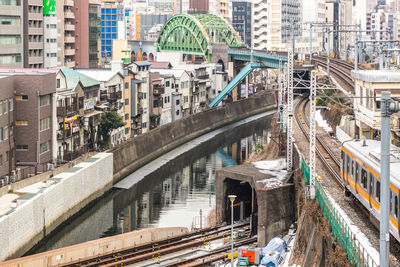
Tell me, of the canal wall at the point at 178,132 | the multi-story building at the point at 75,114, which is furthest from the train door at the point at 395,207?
the canal wall at the point at 178,132

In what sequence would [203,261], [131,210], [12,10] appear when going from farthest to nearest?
[12,10]
[131,210]
[203,261]

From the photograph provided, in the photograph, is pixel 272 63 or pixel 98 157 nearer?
pixel 98 157

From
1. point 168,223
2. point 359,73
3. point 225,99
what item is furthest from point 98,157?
point 225,99

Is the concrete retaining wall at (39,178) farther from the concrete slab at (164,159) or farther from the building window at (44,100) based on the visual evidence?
the building window at (44,100)

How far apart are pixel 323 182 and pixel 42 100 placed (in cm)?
1845

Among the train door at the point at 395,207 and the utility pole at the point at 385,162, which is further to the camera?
the train door at the point at 395,207

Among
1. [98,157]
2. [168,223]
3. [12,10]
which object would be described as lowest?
[168,223]

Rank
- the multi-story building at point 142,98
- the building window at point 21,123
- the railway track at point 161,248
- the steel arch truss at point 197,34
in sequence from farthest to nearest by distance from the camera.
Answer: the steel arch truss at point 197,34, the multi-story building at point 142,98, the building window at point 21,123, the railway track at point 161,248

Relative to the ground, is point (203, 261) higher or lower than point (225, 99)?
lower

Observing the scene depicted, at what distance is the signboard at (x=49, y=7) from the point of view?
64.2m

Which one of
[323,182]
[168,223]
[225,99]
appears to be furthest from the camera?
[225,99]

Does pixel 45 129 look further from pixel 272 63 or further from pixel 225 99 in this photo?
pixel 225 99

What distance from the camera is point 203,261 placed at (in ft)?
85.5

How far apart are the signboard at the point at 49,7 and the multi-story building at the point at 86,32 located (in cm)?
1345
